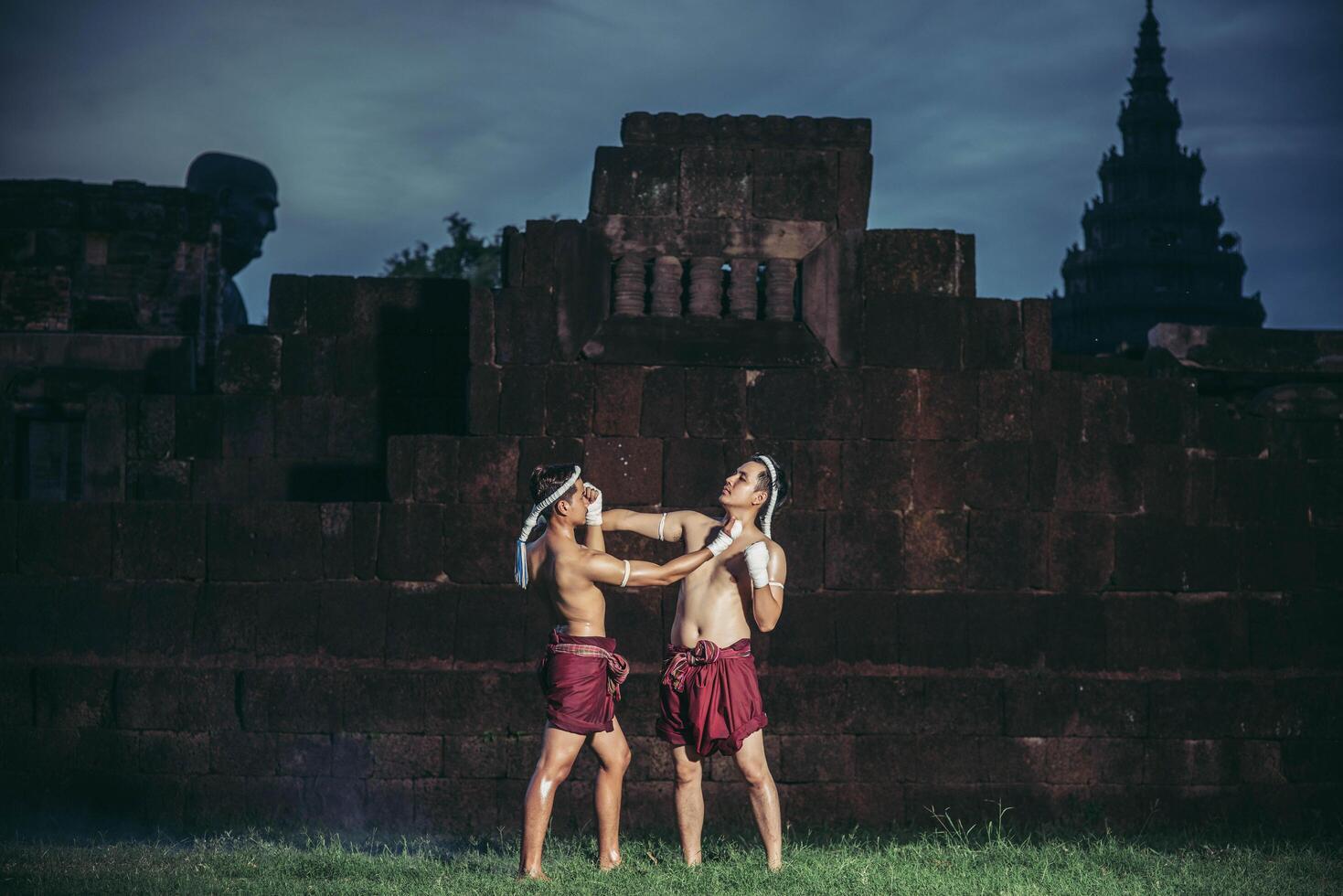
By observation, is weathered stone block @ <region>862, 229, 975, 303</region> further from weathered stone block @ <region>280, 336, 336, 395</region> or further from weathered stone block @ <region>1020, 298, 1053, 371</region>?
weathered stone block @ <region>280, 336, 336, 395</region>

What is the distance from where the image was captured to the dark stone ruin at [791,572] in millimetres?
9844

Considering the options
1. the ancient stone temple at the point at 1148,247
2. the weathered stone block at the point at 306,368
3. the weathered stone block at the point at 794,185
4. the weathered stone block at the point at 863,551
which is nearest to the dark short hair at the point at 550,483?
the weathered stone block at the point at 863,551

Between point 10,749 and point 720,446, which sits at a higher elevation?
point 720,446

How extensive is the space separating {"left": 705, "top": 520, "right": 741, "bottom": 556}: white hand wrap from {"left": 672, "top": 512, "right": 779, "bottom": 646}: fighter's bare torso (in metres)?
0.13

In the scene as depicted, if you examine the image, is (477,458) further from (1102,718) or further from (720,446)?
(1102,718)

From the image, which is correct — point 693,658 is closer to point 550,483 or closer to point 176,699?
point 550,483

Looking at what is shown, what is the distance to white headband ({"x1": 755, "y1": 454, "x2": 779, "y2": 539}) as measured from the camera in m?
8.16

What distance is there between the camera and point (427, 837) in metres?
9.52

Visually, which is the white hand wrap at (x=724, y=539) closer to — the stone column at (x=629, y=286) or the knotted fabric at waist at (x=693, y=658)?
the knotted fabric at waist at (x=693, y=658)

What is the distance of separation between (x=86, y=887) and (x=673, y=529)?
3813 millimetres

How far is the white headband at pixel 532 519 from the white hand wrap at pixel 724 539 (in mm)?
889

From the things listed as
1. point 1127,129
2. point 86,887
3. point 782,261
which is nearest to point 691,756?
point 86,887

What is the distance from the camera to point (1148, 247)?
59.1 metres

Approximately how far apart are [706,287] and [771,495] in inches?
103
